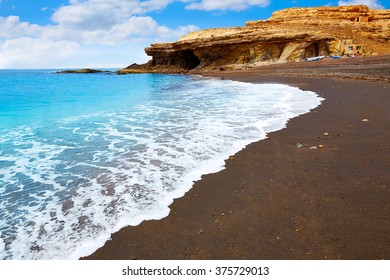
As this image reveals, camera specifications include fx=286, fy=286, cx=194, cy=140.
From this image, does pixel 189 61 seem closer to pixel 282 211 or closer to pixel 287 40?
pixel 287 40

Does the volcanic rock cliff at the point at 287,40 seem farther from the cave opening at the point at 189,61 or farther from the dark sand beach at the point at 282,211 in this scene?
the dark sand beach at the point at 282,211

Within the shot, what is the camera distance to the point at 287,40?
1816 inches

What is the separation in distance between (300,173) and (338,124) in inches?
158

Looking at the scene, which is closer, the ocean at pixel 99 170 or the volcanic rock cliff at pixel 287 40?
the ocean at pixel 99 170

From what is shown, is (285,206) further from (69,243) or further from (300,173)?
(69,243)

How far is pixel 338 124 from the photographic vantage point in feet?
26.5

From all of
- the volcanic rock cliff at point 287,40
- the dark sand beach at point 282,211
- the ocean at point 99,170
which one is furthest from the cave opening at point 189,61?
the dark sand beach at point 282,211

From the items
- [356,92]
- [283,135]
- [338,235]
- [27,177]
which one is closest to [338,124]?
[283,135]

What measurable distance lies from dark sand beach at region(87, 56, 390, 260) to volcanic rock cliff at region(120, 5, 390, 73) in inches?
1695

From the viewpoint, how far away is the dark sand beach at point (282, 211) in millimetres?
3086

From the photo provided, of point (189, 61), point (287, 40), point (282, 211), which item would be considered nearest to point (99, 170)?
point (282, 211)

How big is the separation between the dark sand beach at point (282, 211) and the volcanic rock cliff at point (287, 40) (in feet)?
141

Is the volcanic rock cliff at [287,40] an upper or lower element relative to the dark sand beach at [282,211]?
upper

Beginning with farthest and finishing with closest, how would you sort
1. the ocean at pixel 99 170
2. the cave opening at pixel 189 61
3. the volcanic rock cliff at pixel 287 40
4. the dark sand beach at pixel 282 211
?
1. the cave opening at pixel 189 61
2. the volcanic rock cliff at pixel 287 40
3. the ocean at pixel 99 170
4. the dark sand beach at pixel 282 211
